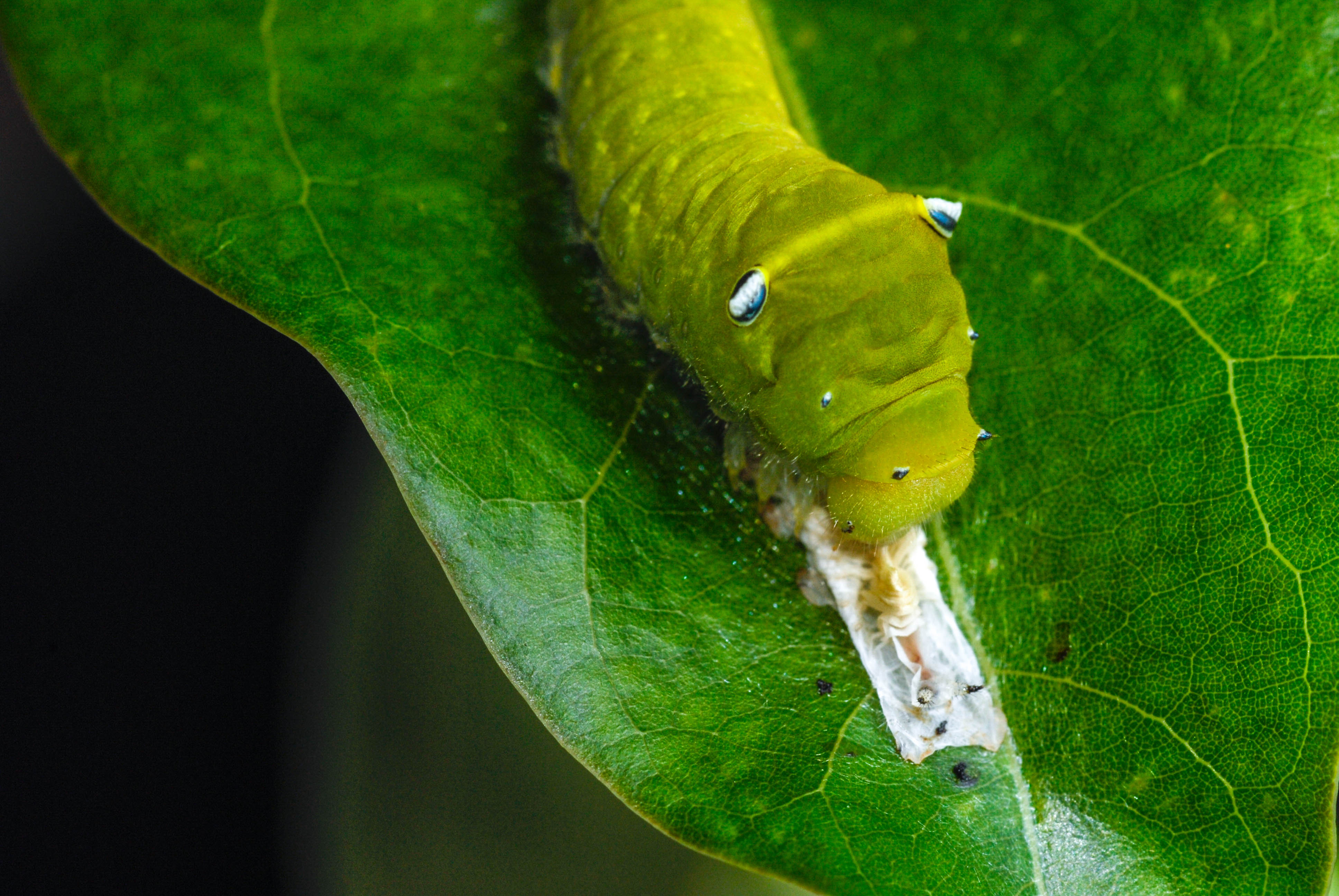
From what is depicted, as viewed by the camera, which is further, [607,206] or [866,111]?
[866,111]

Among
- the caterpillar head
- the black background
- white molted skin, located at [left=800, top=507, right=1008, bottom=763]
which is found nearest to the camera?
the caterpillar head

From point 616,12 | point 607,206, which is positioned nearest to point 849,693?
point 607,206

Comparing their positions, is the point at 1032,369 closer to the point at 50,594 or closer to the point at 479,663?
the point at 479,663

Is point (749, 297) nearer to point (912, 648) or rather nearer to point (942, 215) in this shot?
point (942, 215)

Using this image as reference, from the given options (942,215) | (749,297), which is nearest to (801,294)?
(749,297)

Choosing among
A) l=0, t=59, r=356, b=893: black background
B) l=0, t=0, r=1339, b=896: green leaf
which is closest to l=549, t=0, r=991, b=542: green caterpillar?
l=0, t=0, r=1339, b=896: green leaf

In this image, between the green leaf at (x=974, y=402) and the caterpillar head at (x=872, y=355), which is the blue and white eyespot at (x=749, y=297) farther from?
the green leaf at (x=974, y=402)

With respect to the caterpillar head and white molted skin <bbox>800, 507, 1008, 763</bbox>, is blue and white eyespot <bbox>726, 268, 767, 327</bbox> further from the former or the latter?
white molted skin <bbox>800, 507, 1008, 763</bbox>
